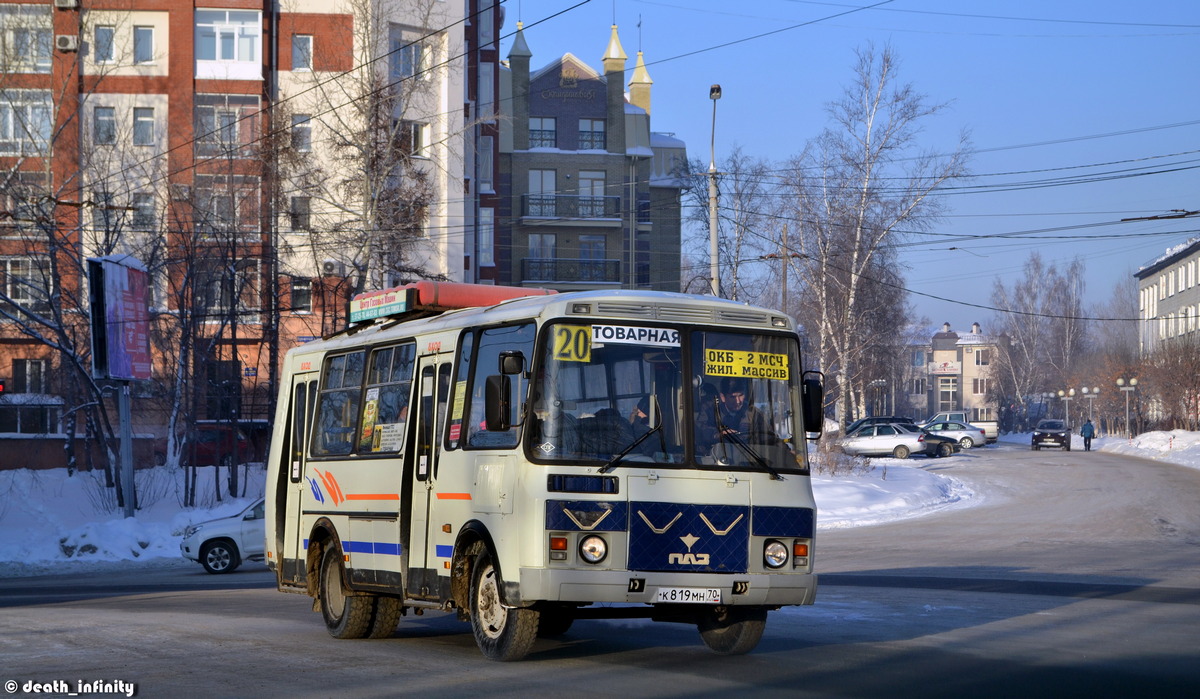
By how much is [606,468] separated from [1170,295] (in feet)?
333

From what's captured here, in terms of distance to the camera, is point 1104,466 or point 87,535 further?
point 1104,466

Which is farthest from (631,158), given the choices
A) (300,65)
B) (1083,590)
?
(1083,590)

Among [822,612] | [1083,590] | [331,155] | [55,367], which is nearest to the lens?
[822,612]

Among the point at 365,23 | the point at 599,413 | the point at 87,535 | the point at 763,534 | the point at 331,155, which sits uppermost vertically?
the point at 365,23

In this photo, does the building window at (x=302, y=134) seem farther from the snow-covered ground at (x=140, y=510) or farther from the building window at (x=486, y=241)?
the building window at (x=486, y=241)

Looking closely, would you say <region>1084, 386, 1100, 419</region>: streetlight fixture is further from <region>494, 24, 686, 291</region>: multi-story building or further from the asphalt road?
the asphalt road

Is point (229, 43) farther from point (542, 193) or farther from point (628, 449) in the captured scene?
point (628, 449)

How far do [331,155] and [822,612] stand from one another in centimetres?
3022

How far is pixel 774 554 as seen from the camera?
9961 millimetres

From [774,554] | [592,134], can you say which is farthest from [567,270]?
[774,554]

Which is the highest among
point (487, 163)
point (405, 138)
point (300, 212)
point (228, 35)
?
point (228, 35)

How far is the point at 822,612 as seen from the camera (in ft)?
43.9

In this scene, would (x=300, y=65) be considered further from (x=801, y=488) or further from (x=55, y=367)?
(x=801, y=488)

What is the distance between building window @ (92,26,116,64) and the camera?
48.1 meters
